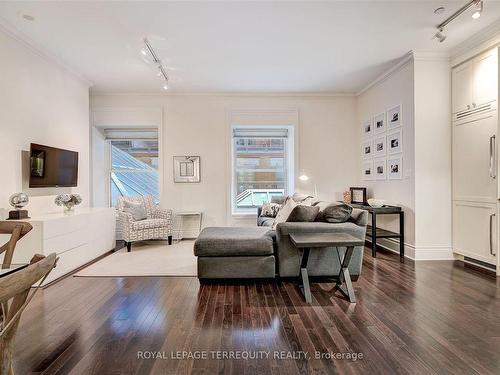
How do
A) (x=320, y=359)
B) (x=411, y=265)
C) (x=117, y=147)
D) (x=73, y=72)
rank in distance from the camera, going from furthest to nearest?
(x=117, y=147)
(x=73, y=72)
(x=411, y=265)
(x=320, y=359)

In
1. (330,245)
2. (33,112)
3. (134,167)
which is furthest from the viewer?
(134,167)

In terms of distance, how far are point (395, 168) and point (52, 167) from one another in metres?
5.02

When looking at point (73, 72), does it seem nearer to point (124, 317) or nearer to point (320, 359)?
point (124, 317)

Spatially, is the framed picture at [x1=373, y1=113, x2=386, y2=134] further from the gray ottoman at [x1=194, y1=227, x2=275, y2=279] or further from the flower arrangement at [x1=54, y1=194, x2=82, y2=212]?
the flower arrangement at [x1=54, y1=194, x2=82, y2=212]

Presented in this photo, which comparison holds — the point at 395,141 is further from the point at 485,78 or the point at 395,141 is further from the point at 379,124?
the point at 485,78

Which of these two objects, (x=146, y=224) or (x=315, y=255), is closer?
(x=315, y=255)

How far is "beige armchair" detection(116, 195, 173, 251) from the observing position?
4398 mm

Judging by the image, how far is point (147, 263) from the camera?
3686mm

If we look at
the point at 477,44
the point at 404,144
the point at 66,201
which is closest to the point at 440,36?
the point at 477,44

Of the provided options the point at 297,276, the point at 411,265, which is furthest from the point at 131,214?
the point at 411,265

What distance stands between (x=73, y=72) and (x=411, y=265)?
5.72m

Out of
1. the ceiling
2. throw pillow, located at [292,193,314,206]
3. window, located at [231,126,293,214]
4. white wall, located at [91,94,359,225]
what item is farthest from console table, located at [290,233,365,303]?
window, located at [231,126,293,214]

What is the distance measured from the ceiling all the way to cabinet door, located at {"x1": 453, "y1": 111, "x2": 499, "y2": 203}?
1.13 metres

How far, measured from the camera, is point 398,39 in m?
3.35
